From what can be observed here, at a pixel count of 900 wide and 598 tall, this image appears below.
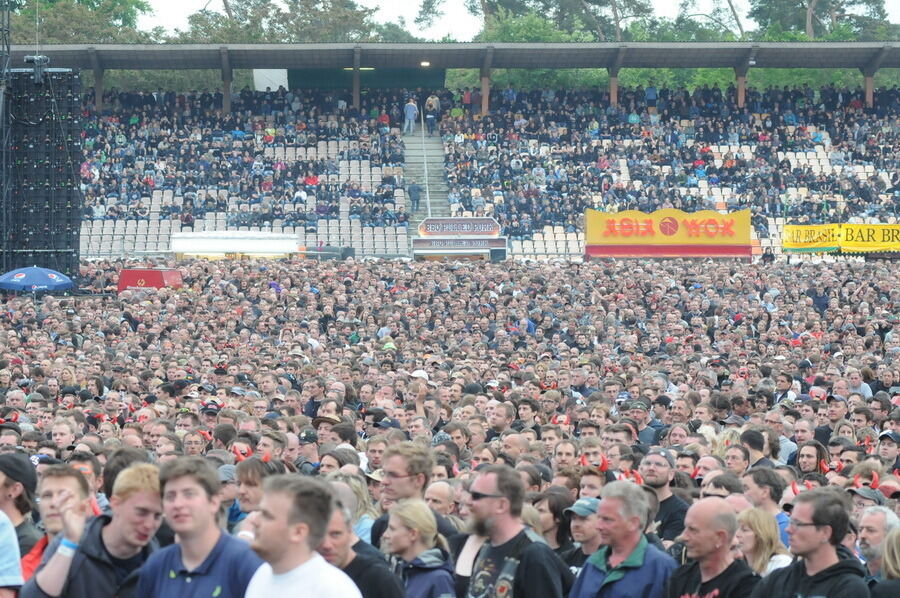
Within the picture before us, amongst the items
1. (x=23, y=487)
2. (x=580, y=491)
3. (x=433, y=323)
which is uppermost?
(x=23, y=487)

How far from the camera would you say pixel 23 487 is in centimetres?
645

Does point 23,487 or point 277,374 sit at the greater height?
point 23,487

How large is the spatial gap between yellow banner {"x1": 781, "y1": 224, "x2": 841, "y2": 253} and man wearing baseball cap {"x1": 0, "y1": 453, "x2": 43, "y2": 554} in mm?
31474

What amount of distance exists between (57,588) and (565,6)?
7936cm

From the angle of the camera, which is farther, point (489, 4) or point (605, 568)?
point (489, 4)

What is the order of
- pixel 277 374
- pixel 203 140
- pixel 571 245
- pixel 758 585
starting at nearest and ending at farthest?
1. pixel 758 585
2. pixel 277 374
3. pixel 571 245
4. pixel 203 140

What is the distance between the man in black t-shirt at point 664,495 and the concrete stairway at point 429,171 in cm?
3634

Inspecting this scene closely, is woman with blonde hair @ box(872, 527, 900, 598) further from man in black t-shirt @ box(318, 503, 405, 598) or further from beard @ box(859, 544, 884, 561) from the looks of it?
man in black t-shirt @ box(318, 503, 405, 598)

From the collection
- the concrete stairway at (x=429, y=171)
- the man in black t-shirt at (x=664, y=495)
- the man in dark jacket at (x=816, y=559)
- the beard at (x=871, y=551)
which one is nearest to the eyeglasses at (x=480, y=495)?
the man in dark jacket at (x=816, y=559)

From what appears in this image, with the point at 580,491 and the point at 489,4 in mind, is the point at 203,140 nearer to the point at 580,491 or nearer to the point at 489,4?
the point at 489,4

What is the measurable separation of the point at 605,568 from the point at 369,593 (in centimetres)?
108

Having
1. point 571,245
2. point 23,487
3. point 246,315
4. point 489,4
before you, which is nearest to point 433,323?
point 246,315

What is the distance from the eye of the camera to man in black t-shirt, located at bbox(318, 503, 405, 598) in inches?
230

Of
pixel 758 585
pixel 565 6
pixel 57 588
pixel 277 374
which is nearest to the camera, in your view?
pixel 57 588
